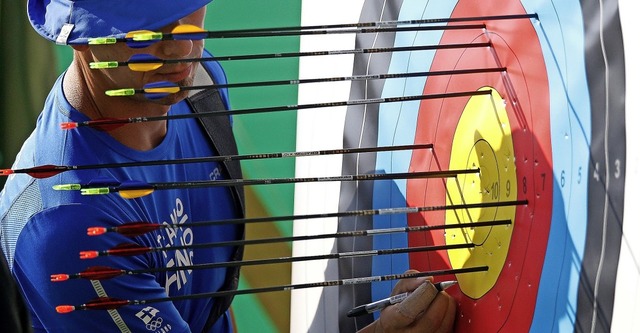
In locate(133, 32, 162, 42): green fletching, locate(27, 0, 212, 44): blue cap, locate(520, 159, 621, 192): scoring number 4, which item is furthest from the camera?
locate(27, 0, 212, 44): blue cap

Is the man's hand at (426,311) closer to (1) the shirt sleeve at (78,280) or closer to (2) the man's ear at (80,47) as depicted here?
(1) the shirt sleeve at (78,280)

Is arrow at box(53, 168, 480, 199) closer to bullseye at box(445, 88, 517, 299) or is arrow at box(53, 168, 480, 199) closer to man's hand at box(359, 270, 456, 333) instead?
bullseye at box(445, 88, 517, 299)

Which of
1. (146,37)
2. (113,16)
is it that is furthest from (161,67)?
(146,37)

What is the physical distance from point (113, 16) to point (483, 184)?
0.48 metres

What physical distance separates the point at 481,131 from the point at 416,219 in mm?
274

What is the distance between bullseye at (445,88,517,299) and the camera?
47.9 inches

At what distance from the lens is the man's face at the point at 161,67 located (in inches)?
51.5

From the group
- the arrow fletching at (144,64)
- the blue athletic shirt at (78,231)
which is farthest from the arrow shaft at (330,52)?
the blue athletic shirt at (78,231)

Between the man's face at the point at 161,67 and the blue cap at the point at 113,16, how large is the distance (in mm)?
24

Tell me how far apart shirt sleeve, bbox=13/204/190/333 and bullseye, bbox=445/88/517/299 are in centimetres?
39

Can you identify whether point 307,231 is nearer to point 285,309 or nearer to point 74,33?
point 285,309

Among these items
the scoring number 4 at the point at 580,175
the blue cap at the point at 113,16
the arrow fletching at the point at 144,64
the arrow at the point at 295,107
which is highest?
the blue cap at the point at 113,16

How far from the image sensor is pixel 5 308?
27.2 inches

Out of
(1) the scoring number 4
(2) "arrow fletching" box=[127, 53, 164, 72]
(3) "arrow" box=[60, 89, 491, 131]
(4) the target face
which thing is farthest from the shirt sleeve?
(1) the scoring number 4
